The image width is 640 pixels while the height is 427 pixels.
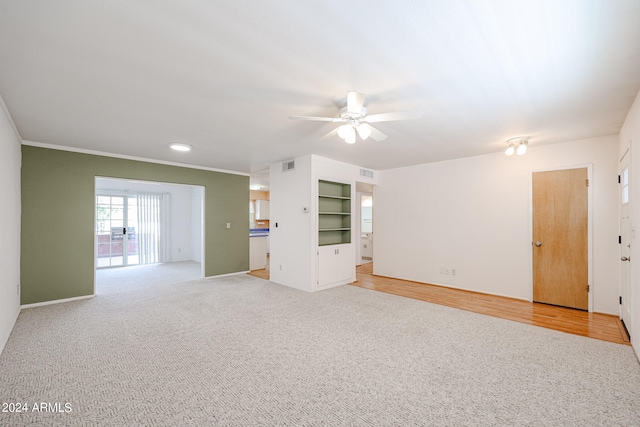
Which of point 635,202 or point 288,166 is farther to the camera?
point 288,166

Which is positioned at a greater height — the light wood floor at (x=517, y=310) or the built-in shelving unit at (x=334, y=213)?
the built-in shelving unit at (x=334, y=213)

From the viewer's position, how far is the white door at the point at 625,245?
317 cm

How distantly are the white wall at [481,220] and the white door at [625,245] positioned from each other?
216 millimetres

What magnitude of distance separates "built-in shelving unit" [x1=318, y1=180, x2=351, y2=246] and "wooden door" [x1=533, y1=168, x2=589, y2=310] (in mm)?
3147

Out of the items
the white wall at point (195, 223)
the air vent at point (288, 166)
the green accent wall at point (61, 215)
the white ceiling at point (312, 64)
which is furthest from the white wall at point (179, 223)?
the white ceiling at point (312, 64)

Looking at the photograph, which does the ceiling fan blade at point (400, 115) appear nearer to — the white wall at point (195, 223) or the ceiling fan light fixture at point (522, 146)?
the ceiling fan light fixture at point (522, 146)

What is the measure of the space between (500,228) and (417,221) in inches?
58.6

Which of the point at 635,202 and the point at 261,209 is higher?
the point at 261,209

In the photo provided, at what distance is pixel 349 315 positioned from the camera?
3.75 metres

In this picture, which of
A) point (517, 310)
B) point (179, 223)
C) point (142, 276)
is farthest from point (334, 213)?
point (179, 223)

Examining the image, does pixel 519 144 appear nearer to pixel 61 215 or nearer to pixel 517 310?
pixel 517 310

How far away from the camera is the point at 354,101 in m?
2.37

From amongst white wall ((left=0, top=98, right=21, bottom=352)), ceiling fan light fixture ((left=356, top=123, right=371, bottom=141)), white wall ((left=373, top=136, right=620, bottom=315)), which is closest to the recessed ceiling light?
white wall ((left=0, top=98, right=21, bottom=352))

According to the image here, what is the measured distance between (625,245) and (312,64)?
425 centimetres
